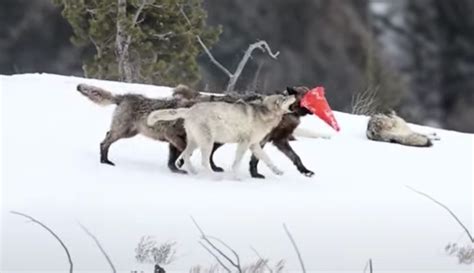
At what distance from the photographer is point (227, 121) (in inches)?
292

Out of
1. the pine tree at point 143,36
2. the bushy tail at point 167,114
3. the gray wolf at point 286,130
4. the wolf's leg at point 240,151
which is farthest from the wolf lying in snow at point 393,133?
the pine tree at point 143,36

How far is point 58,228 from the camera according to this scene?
6250 mm

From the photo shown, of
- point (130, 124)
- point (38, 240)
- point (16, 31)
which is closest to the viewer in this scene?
point (38, 240)

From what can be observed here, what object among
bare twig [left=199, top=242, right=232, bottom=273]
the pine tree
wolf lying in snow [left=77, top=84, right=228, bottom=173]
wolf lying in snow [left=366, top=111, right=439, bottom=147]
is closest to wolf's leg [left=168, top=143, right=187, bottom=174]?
wolf lying in snow [left=77, top=84, right=228, bottom=173]

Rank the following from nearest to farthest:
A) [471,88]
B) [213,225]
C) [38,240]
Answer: [38,240] < [213,225] < [471,88]

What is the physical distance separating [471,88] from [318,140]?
2020cm

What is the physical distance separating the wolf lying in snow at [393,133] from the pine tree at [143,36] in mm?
6441

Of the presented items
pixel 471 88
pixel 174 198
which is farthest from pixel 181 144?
pixel 471 88

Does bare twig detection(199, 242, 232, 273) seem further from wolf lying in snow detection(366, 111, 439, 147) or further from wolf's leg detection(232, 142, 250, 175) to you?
wolf lying in snow detection(366, 111, 439, 147)

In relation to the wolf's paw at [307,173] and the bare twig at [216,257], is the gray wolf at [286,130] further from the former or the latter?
the bare twig at [216,257]

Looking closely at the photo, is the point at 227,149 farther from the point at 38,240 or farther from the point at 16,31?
the point at 16,31

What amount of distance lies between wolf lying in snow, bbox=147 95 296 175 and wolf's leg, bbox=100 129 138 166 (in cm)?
26

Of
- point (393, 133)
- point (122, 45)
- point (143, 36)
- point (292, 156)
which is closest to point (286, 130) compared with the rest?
point (292, 156)

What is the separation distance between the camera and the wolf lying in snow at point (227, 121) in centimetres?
742
